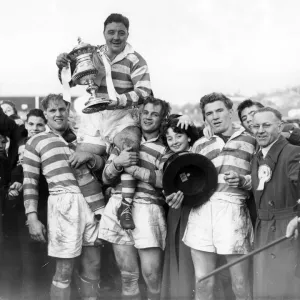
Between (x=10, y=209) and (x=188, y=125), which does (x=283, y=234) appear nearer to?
(x=188, y=125)

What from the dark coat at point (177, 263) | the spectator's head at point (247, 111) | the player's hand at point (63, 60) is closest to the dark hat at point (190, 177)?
the dark coat at point (177, 263)

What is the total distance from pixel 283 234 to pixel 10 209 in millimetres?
1983

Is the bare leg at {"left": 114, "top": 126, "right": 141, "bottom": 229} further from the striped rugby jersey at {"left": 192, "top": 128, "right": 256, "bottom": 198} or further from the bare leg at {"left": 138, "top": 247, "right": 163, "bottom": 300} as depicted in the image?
the striped rugby jersey at {"left": 192, "top": 128, "right": 256, "bottom": 198}

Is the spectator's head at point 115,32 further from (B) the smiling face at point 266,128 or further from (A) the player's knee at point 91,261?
(A) the player's knee at point 91,261

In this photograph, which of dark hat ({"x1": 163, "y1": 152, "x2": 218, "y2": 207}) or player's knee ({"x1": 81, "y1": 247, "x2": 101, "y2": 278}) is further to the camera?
player's knee ({"x1": 81, "y1": 247, "x2": 101, "y2": 278})

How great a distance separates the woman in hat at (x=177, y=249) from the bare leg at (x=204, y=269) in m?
0.14

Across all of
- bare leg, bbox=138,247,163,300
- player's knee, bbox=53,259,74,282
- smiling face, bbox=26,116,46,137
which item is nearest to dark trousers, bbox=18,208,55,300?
player's knee, bbox=53,259,74,282

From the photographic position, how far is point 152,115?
11.3 feet

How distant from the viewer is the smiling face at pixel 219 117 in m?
3.29

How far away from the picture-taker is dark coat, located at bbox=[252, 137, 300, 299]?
299cm

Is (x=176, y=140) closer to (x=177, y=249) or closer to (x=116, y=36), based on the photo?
(x=177, y=249)

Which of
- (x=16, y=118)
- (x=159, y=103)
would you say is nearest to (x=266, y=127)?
(x=159, y=103)

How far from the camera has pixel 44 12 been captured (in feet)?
13.6

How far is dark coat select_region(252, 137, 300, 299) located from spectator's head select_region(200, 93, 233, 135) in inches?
12.7
